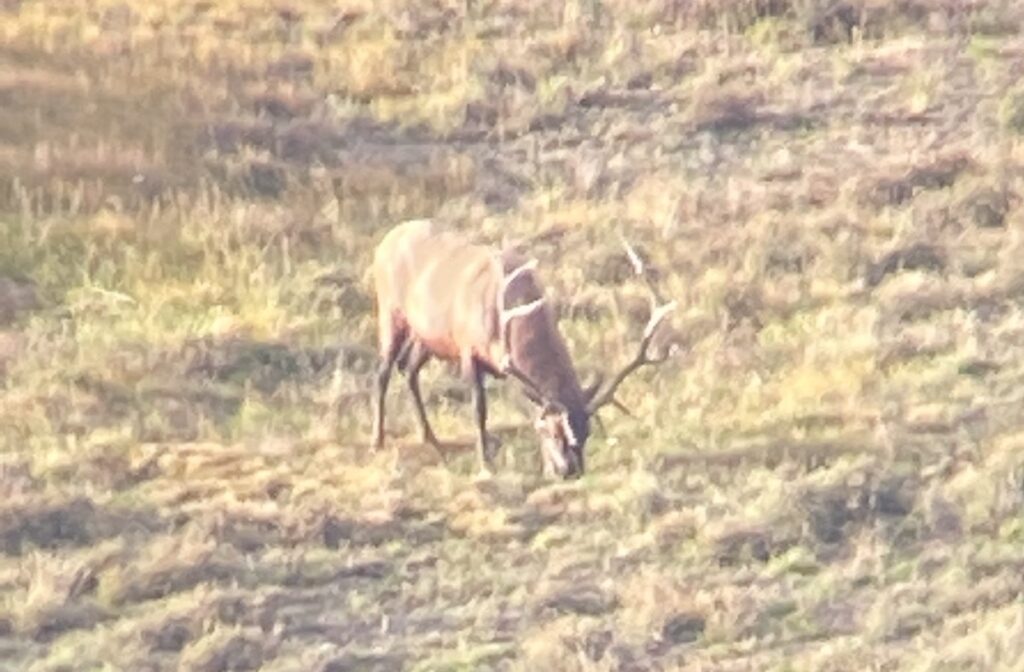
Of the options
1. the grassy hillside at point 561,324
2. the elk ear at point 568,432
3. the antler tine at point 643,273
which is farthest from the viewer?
the antler tine at point 643,273

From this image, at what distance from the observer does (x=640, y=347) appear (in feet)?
13.5

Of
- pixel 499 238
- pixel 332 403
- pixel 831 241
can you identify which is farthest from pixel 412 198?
pixel 831 241

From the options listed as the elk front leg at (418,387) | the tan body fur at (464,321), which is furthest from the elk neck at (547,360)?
the elk front leg at (418,387)

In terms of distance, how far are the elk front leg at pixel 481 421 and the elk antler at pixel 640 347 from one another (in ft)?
0.61

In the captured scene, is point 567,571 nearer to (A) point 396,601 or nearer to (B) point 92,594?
(A) point 396,601

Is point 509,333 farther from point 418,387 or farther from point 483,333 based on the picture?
point 418,387

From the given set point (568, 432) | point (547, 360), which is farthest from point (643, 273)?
point (568, 432)

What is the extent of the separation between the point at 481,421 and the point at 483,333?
0.16 m

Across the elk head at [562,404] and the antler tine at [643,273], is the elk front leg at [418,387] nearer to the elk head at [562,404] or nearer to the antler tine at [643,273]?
the elk head at [562,404]

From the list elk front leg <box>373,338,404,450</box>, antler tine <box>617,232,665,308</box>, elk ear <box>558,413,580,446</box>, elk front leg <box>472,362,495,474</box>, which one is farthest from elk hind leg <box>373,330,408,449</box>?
antler tine <box>617,232,665,308</box>

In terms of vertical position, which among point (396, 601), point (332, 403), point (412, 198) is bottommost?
point (396, 601)

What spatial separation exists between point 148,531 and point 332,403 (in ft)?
1.34

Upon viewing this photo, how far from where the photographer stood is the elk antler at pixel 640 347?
404cm

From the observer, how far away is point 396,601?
388 cm
